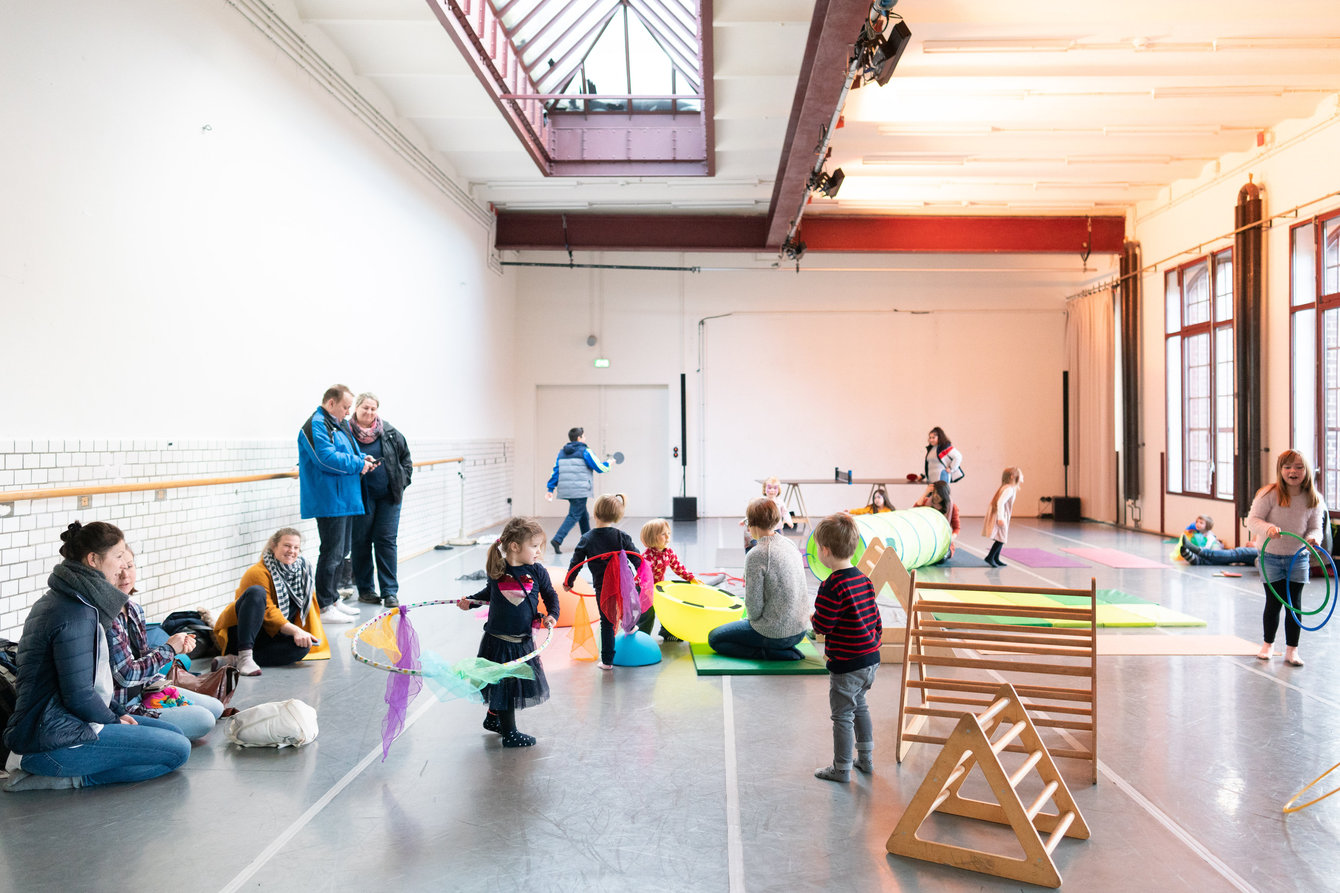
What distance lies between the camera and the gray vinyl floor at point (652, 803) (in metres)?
2.92

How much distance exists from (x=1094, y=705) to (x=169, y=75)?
20.9ft

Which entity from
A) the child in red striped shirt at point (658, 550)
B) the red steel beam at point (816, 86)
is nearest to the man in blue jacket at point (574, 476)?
the red steel beam at point (816, 86)

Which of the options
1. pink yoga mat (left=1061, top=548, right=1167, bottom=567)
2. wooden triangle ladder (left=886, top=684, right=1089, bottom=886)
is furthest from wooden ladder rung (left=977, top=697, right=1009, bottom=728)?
pink yoga mat (left=1061, top=548, right=1167, bottom=567)

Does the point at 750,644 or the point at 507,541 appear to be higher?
the point at 507,541

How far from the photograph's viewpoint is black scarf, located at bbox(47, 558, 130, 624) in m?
3.41

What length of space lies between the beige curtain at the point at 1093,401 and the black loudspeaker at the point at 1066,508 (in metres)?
0.15

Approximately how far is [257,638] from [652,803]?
10.6 ft

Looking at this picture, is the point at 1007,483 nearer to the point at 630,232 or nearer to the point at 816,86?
the point at 816,86

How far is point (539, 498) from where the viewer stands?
1609 cm

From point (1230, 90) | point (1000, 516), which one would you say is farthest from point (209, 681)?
point (1230, 90)

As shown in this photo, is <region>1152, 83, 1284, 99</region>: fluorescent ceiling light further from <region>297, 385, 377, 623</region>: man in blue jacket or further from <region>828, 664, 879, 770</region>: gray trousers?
<region>297, 385, 377, 623</region>: man in blue jacket

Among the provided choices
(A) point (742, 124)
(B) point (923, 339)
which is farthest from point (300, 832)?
(B) point (923, 339)

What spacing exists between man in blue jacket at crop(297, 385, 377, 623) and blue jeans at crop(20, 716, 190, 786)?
3.11 metres

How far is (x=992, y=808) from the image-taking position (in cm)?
331
